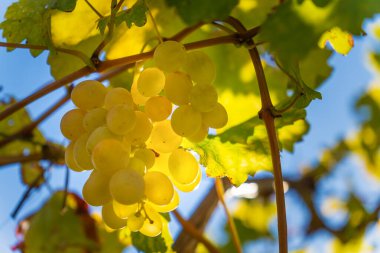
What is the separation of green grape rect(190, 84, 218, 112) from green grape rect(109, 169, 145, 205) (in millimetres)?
122

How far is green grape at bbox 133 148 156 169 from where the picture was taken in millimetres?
725

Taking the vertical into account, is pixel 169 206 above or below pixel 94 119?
below

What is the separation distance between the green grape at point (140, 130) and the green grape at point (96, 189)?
2.3 inches

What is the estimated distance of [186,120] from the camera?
0.71 meters

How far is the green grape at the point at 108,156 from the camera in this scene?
0.66 m

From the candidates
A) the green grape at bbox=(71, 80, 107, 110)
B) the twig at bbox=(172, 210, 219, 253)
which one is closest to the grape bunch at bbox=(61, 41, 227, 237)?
the green grape at bbox=(71, 80, 107, 110)

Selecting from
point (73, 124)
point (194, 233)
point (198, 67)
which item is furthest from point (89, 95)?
point (194, 233)

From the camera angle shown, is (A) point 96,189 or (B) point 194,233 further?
(B) point 194,233

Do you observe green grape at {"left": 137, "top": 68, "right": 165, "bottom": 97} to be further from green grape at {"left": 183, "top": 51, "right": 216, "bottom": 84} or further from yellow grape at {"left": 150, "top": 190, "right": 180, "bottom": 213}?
yellow grape at {"left": 150, "top": 190, "right": 180, "bottom": 213}

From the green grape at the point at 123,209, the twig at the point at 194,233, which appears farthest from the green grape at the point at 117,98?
the twig at the point at 194,233

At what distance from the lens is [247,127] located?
916 millimetres

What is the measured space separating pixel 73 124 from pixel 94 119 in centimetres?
5

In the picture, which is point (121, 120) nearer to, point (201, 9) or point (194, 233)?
point (201, 9)

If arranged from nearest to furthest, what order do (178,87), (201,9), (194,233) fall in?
1. (201,9)
2. (178,87)
3. (194,233)
